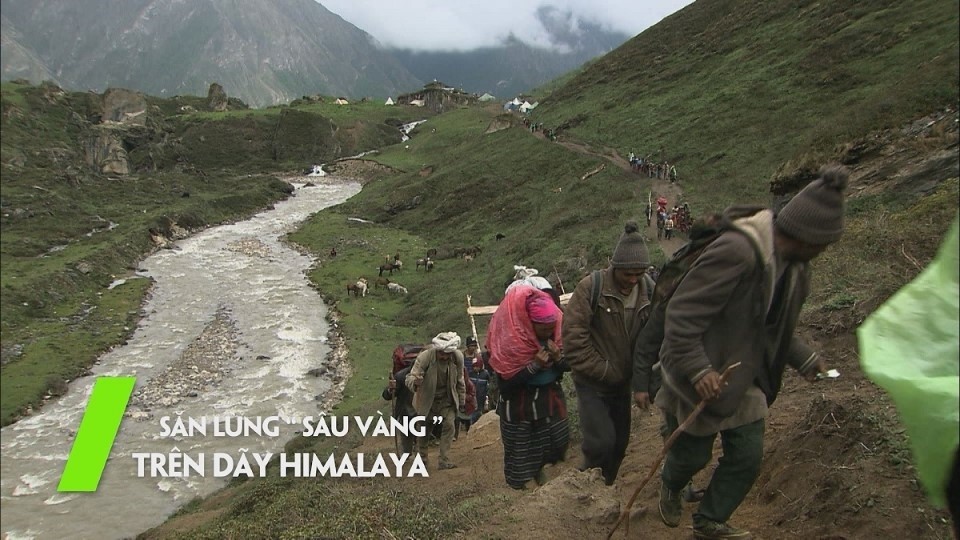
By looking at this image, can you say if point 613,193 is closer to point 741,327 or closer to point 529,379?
point 529,379

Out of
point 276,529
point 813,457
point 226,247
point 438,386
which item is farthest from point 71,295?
point 226,247

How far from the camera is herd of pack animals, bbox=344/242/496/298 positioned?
25.5 metres

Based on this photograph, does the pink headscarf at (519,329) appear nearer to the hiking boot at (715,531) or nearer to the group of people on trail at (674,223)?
the hiking boot at (715,531)

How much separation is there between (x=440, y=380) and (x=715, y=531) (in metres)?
4.24

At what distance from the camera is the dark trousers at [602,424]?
13.6 feet

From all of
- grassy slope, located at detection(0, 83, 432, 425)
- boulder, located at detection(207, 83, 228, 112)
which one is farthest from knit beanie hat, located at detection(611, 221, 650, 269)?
boulder, located at detection(207, 83, 228, 112)

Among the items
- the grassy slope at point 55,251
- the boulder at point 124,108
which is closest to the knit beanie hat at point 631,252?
the grassy slope at point 55,251

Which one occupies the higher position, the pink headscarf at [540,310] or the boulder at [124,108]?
the boulder at [124,108]

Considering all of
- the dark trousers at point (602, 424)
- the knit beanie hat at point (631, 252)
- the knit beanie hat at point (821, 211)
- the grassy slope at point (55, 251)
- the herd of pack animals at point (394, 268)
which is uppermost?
the grassy slope at point (55, 251)

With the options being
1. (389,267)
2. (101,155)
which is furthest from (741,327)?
(389,267)

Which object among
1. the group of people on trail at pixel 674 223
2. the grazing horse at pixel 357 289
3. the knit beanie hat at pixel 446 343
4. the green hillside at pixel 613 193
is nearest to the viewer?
the green hillside at pixel 613 193

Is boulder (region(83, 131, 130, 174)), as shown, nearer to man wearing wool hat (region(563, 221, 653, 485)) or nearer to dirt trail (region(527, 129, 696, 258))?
man wearing wool hat (region(563, 221, 653, 485))

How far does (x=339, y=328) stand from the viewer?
21.3 metres

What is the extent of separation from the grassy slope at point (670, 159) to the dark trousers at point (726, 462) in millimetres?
1614
